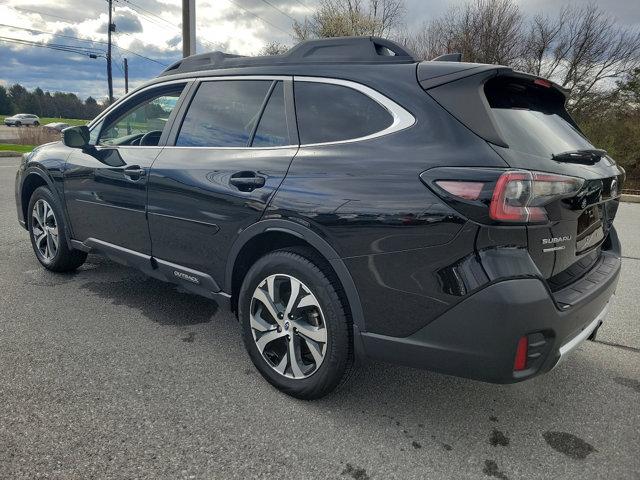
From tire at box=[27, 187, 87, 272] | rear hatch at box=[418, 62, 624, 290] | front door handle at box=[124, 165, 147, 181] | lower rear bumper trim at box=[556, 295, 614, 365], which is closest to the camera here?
rear hatch at box=[418, 62, 624, 290]

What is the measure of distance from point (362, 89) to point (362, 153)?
1.19ft

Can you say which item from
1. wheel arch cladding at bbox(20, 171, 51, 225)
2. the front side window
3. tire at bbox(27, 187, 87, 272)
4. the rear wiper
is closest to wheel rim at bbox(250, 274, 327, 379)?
the rear wiper

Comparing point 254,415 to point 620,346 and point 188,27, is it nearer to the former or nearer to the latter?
point 620,346

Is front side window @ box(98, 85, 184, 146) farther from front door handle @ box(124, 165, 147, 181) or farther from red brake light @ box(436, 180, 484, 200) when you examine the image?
red brake light @ box(436, 180, 484, 200)

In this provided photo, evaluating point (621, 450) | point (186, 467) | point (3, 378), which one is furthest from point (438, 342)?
point (3, 378)

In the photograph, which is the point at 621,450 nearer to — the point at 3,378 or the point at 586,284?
the point at 586,284

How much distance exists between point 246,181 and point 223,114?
0.62m

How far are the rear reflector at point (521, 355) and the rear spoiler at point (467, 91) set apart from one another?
31.3 inches

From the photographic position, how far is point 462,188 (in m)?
1.88

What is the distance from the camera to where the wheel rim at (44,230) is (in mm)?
4229

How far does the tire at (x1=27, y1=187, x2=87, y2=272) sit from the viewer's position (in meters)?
4.12

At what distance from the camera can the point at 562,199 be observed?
1.98 meters

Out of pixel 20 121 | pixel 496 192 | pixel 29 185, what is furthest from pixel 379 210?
pixel 20 121

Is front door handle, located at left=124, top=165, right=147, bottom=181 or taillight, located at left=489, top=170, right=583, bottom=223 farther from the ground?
taillight, located at left=489, top=170, right=583, bottom=223
